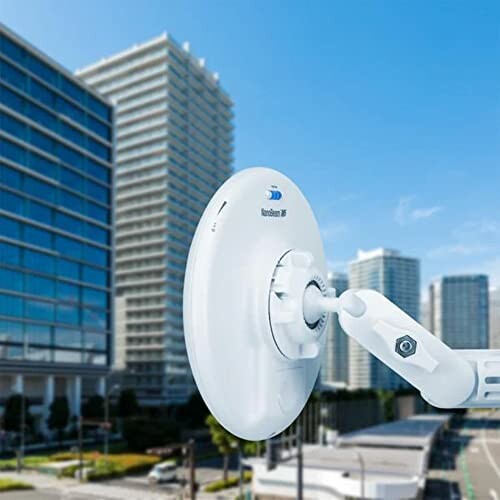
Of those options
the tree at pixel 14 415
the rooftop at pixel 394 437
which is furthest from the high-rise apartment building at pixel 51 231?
the rooftop at pixel 394 437

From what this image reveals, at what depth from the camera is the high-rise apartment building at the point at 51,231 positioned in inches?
522

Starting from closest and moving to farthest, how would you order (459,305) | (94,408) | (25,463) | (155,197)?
1. (25,463)
2. (459,305)
3. (94,408)
4. (155,197)

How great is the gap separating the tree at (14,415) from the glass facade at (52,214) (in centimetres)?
82

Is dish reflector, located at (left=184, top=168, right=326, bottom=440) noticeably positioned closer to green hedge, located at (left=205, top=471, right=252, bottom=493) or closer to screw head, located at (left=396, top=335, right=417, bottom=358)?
screw head, located at (left=396, top=335, right=417, bottom=358)

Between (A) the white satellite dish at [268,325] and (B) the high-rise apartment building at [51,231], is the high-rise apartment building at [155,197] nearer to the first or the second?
(B) the high-rise apartment building at [51,231]

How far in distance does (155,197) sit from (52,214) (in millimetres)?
6646

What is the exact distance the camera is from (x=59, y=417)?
13.9 meters

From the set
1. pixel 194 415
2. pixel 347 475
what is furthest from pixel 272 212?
pixel 194 415

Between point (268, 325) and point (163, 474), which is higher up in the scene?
point (268, 325)

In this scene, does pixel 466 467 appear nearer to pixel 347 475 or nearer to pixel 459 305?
pixel 459 305

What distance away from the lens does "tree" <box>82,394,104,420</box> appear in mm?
15039

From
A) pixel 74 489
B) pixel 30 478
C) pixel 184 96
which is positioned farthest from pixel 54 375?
pixel 184 96

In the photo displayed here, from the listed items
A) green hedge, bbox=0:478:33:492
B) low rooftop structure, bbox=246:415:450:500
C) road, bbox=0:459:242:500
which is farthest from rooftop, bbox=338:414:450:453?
green hedge, bbox=0:478:33:492

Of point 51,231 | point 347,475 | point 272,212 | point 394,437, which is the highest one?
point 51,231
